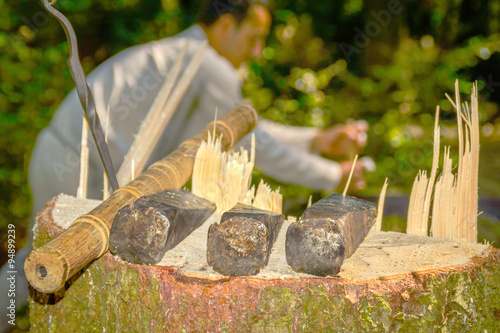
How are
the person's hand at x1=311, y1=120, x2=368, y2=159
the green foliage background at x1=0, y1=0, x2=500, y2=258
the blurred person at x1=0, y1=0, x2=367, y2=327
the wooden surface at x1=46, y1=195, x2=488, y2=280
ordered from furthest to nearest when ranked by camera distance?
the green foliage background at x1=0, y1=0, x2=500, y2=258 → the person's hand at x1=311, y1=120, x2=368, y2=159 → the blurred person at x1=0, y1=0, x2=367, y2=327 → the wooden surface at x1=46, y1=195, x2=488, y2=280

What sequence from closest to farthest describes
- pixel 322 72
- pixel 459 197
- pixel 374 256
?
pixel 374 256, pixel 459 197, pixel 322 72

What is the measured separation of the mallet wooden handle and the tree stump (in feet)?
0.32

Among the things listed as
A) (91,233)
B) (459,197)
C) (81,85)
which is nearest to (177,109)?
Answer: (81,85)

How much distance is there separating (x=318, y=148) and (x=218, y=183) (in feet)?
4.31

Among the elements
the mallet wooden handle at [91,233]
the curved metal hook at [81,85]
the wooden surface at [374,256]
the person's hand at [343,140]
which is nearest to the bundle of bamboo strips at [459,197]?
the wooden surface at [374,256]

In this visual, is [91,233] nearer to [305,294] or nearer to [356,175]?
[305,294]

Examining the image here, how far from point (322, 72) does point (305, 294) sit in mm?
3845

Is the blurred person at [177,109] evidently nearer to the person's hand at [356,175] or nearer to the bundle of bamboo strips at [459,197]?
the person's hand at [356,175]

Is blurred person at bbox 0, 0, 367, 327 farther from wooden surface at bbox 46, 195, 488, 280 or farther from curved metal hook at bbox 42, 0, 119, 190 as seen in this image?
wooden surface at bbox 46, 195, 488, 280

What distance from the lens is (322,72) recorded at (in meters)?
4.62

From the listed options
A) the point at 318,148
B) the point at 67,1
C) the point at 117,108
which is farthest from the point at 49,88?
the point at 318,148

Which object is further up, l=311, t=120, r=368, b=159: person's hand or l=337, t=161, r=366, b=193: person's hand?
l=311, t=120, r=368, b=159: person's hand

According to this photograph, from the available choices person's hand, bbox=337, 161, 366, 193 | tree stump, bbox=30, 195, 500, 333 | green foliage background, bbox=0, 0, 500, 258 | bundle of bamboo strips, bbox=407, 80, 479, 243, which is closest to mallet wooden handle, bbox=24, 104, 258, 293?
tree stump, bbox=30, 195, 500, 333

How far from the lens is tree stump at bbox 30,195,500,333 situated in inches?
40.4
